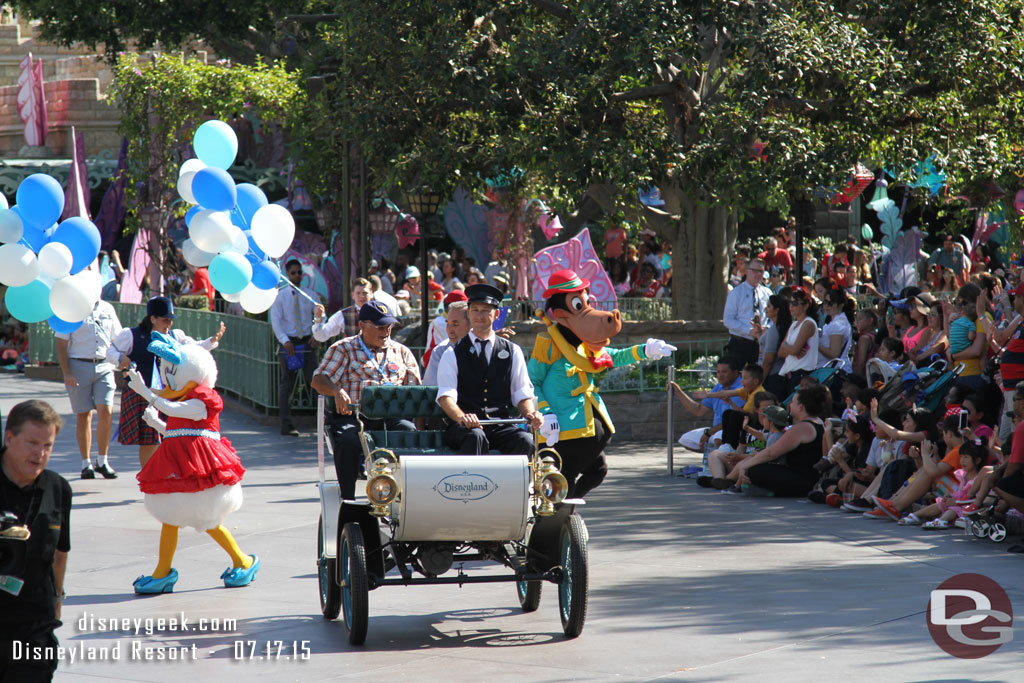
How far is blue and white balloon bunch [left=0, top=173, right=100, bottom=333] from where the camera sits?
36.7 feet

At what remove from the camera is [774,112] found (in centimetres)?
1628

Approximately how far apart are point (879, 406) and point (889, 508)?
50.2 inches

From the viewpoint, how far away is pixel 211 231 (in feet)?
42.4

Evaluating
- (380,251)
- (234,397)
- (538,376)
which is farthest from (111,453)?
(380,251)

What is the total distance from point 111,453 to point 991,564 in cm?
1010

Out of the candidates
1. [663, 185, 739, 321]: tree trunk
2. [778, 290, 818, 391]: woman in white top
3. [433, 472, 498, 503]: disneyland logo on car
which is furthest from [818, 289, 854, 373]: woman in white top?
[433, 472, 498, 503]: disneyland logo on car

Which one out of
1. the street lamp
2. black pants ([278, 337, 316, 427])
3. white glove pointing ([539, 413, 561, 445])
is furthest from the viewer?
the street lamp

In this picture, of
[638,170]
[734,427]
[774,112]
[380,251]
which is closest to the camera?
[734,427]

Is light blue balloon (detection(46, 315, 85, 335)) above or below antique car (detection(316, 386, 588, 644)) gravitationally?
above

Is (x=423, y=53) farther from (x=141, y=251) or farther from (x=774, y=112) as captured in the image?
(x=141, y=251)

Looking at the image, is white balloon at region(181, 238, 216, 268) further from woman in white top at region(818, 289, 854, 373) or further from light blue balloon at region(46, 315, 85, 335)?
woman in white top at region(818, 289, 854, 373)

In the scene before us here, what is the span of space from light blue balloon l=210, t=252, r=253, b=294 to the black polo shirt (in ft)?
26.7

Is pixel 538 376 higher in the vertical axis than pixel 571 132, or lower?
lower

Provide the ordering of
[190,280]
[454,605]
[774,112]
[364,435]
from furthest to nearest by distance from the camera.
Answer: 1. [190,280]
2. [774,112]
3. [454,605]
4. [364,435]
